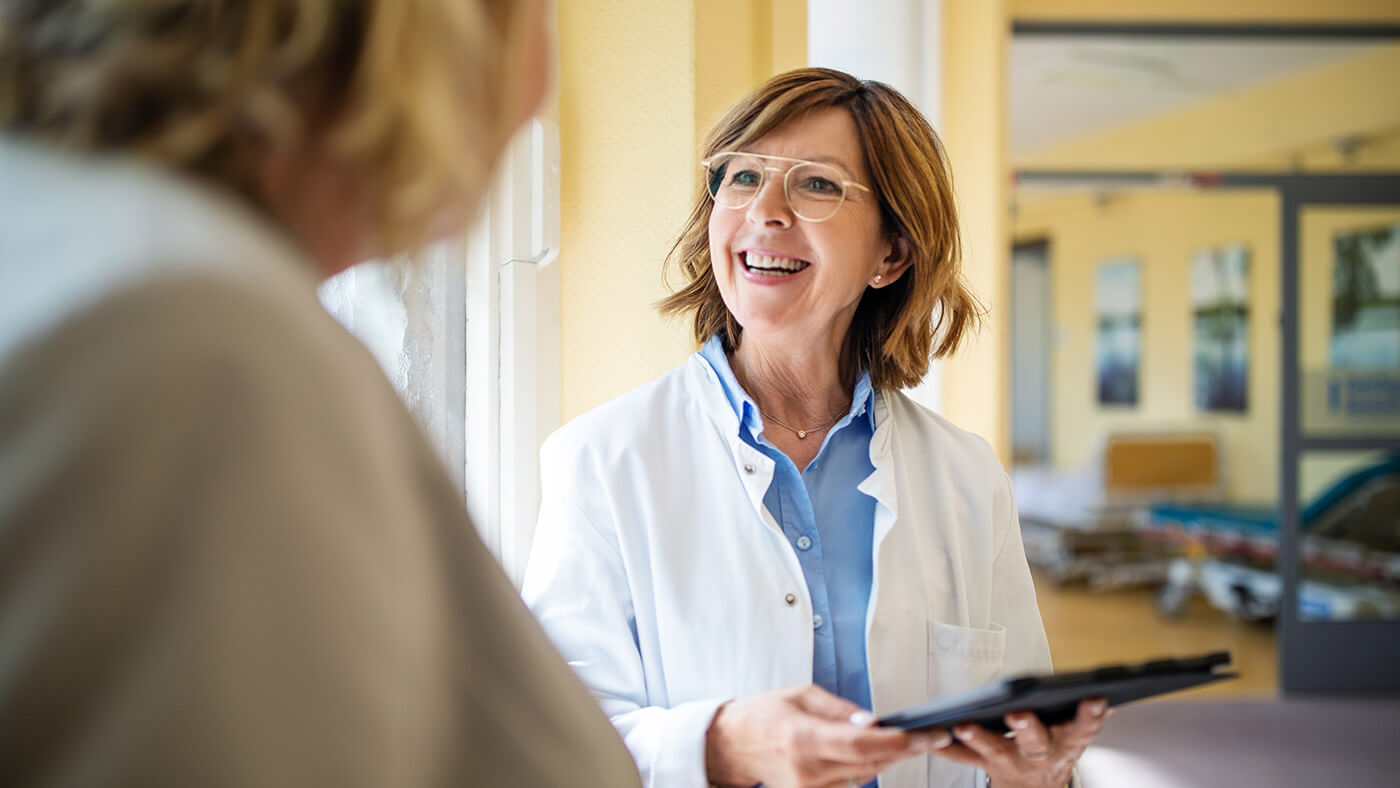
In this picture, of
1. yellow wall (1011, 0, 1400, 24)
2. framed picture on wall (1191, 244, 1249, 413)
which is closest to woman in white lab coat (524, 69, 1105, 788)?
yellow wall (1011, 0, 1400, 24)

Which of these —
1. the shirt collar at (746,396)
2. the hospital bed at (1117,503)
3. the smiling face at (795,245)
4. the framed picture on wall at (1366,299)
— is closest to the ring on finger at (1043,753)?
the shirt collar at (746,396)

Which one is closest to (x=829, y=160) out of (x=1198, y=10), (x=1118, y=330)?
(x=1198, y=10)

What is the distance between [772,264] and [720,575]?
476 millimetres

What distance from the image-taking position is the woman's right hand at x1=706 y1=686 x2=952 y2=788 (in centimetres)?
100

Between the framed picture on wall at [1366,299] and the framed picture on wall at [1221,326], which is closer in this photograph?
the framed picture on wall at [1366,299]

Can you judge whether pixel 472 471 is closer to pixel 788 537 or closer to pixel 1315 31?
pixel 788 537

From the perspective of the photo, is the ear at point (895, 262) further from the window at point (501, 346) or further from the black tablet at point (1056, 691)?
the black tablet at point (1056, 691)

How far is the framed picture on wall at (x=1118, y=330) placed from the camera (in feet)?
32.3

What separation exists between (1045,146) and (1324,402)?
209 inches

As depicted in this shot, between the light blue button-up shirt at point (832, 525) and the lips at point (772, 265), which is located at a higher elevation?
the lips at point (772, 265)

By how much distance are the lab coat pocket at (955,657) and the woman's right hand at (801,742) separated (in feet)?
0.92

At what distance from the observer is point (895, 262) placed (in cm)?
162

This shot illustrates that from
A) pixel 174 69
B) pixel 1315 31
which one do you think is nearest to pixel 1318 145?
pixel 1315 31

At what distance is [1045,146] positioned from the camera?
31.9 feet
